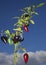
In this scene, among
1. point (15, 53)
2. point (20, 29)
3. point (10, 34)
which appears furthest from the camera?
point (10, 34)

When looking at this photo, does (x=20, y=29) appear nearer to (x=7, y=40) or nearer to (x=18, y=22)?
(x=18, y=22)

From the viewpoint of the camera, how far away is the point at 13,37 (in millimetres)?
3645

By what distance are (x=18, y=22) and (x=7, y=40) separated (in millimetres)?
541

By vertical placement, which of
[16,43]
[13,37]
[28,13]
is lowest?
[16,43]

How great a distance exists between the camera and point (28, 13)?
3.89m

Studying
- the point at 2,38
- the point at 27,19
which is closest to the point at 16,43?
the point at 2,38

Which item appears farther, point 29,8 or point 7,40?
point 29,8

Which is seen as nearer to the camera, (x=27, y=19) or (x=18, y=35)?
(x=18, y=35)

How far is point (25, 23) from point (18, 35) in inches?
16.1

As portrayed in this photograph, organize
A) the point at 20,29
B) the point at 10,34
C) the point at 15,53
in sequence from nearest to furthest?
the point at 15,53 < the point at 20,29 < the point at 10,34

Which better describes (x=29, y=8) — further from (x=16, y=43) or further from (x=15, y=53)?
(x=15, y=53)

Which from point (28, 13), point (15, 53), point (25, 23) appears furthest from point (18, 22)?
point (15, 53)

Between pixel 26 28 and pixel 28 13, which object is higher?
pixel 28 13

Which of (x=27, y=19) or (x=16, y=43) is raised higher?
(x=27, y=19)
